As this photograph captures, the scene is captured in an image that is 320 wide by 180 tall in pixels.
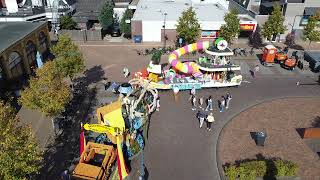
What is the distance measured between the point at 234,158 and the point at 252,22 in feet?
91.0

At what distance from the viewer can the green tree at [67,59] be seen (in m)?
27.5

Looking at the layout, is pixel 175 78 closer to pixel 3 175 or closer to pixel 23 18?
pixel 3 175

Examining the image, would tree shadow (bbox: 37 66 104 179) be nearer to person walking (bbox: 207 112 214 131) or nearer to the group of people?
the group of people

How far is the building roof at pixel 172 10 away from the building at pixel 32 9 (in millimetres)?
11657

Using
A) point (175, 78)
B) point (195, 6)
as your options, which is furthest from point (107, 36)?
point (175, 78)

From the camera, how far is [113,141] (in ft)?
68.8

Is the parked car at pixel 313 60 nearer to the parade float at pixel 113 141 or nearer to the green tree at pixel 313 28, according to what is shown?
the green tree at pixel 313 28

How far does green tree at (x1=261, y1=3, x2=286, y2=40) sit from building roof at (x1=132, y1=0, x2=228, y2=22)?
6.35 metres

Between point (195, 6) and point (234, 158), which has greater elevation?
point (195, 6)

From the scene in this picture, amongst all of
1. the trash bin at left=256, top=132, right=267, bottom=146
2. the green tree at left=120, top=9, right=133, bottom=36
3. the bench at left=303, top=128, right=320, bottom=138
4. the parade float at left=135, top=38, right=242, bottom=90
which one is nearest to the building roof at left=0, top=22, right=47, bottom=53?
the green tree at left=120, top=9, right=133, bottom=36

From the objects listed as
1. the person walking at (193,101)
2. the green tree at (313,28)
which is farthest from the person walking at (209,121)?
the green tree at (313,28)

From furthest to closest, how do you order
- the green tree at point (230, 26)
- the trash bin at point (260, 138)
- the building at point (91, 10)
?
the building at point (91, 10), the green tree at point (230, 26), the trash bin at point (260, 138)

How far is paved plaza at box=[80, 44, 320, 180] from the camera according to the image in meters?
21.1

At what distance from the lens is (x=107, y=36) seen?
155 feet
